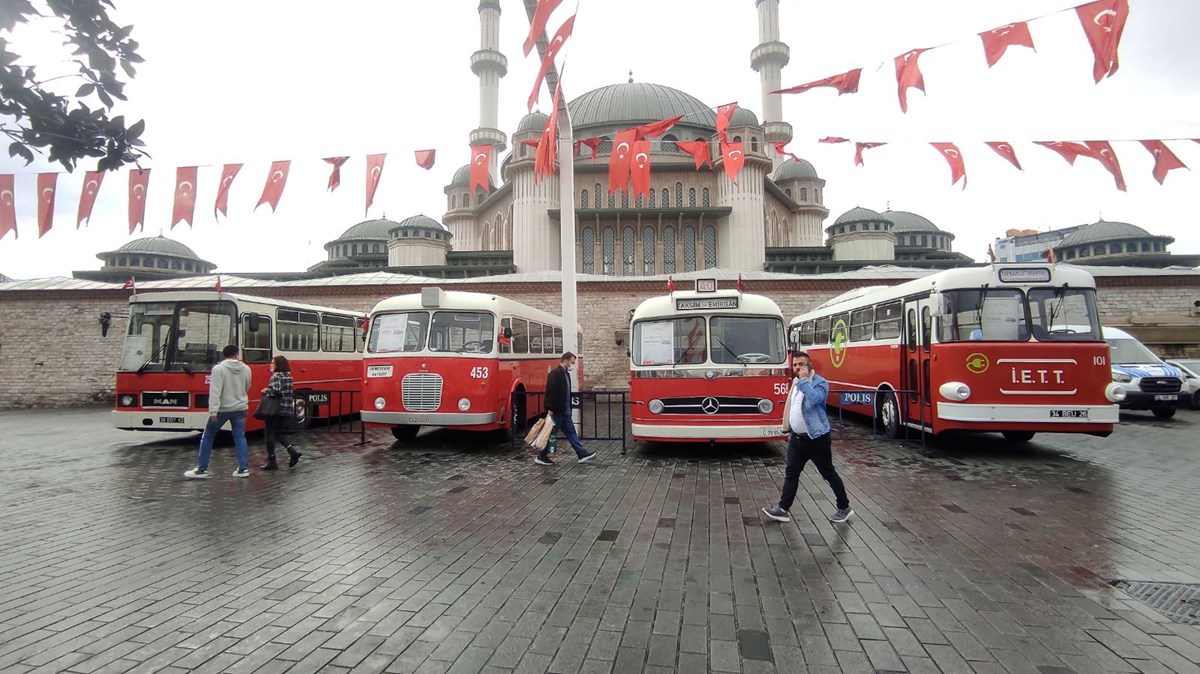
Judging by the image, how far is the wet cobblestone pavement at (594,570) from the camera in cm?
307

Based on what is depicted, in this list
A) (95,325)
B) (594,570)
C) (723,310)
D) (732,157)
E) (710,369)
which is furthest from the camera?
(95,325)

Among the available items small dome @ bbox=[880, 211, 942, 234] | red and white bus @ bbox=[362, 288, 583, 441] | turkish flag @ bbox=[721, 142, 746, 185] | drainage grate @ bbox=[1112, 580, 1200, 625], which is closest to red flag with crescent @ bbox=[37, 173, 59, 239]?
red and white bus @ bbox=[362, 288, 583, 441]

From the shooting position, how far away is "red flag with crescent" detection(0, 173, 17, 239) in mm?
12672

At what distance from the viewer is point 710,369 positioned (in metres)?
8.80

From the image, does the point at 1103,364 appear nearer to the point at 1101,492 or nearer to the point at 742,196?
the point at 1101,492

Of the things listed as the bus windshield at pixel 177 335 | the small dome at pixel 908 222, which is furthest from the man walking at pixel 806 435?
the small dome at pixel 908 222

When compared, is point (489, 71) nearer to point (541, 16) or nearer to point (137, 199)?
point (137, 199)

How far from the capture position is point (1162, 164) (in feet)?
37.4

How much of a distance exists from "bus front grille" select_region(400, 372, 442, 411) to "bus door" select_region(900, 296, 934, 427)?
8118 millimetres

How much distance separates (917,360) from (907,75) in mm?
4882

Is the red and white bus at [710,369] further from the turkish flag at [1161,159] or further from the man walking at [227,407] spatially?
the turkish flag at [1161,159]

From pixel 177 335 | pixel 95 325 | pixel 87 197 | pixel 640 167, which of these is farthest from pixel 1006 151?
pixel 95 325

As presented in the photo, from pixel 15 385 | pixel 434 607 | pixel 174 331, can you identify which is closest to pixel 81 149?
pixel 434 607

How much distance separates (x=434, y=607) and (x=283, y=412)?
5873mm
